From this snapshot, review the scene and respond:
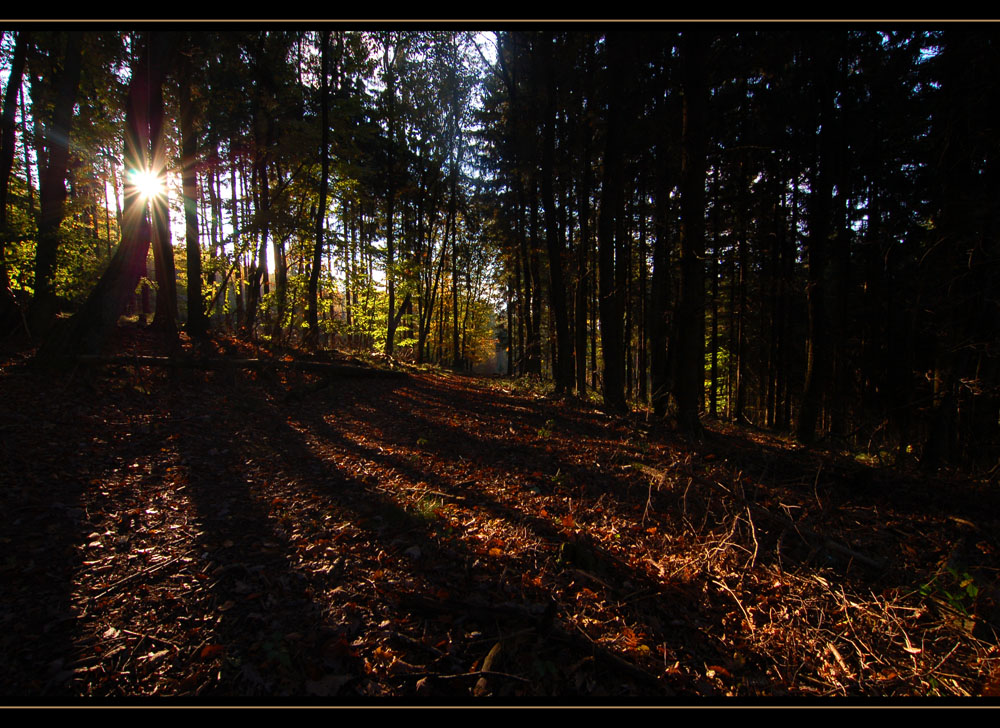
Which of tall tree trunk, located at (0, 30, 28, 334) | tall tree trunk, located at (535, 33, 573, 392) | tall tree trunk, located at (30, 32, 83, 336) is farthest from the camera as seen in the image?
tall tree trunk, located at (535, 33, 573, 392)

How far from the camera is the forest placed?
101 inches

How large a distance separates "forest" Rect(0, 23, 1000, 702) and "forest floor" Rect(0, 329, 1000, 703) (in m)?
0.03

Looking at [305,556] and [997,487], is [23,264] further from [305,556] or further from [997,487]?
[997,487]

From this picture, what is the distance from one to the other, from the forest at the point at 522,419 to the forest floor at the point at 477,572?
1.1 inches

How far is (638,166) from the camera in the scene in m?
11.9

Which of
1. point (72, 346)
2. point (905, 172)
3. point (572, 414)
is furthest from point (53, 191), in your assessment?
point (905, 172)

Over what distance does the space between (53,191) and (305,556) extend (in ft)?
45.4

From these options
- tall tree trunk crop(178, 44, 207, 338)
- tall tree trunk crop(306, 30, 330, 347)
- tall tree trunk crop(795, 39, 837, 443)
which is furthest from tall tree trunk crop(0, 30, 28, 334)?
tall tree trunk crop(795, 39, 837, 443)

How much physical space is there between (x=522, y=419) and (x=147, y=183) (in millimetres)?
11194

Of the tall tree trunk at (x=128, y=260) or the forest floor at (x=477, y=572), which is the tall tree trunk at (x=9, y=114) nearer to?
the tall tree trunk at (x=128, y=260)

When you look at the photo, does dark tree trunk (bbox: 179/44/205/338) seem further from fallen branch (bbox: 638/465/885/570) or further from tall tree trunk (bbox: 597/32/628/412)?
fallen branch (bbox: 638/465/885/570)

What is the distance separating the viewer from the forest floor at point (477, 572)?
2.34m

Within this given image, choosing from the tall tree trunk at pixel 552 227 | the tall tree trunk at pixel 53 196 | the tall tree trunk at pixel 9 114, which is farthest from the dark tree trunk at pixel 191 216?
the tall tree trunk at pixel 552 227

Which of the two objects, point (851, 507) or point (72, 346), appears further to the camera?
point (72, 346)
